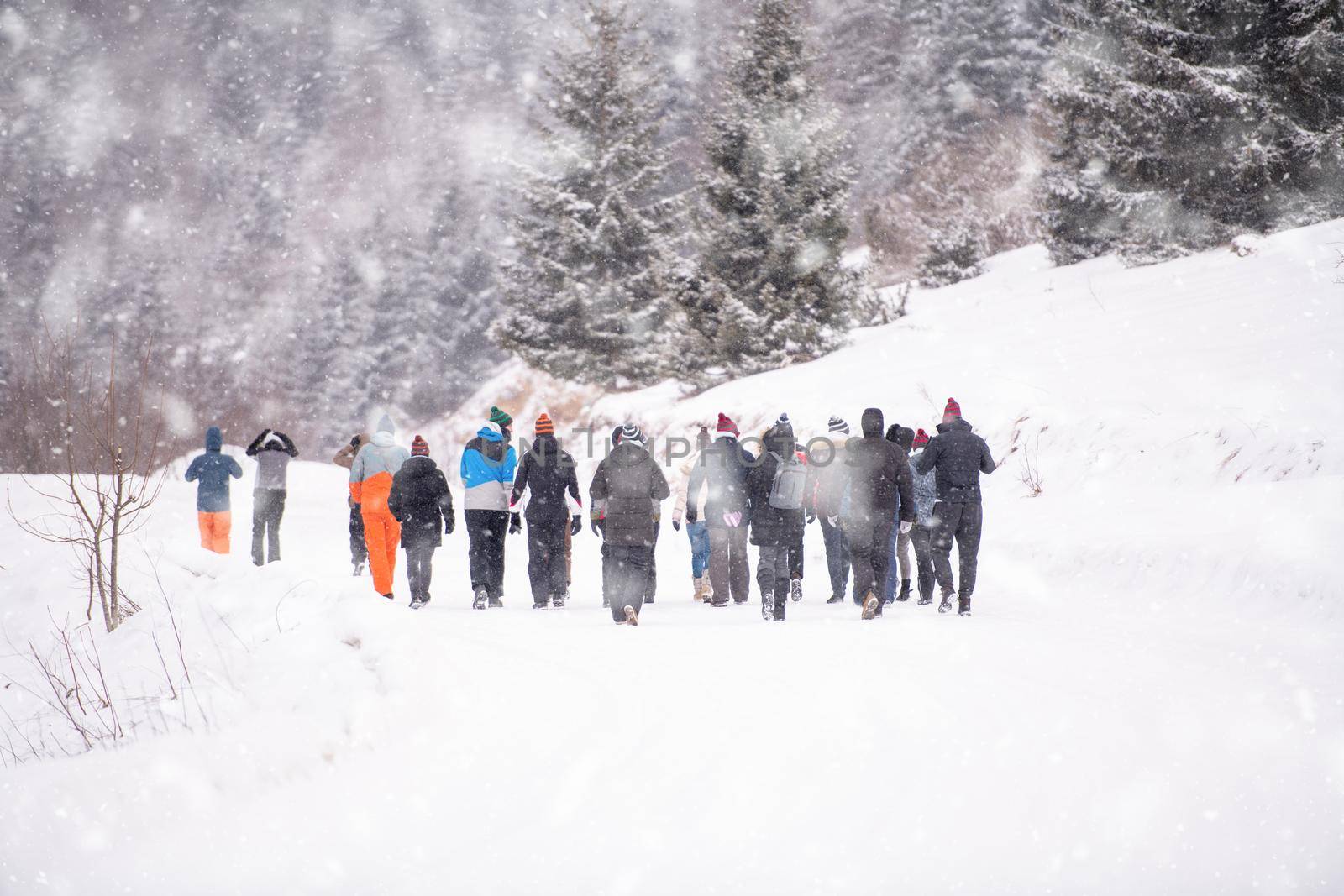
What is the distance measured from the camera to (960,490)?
8.18 meters

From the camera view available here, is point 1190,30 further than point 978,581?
Yes

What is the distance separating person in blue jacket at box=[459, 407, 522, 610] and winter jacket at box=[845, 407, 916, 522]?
353 cm

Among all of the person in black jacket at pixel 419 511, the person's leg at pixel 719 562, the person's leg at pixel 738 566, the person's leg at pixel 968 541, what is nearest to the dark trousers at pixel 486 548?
the person in black jacket at pixel 419 511

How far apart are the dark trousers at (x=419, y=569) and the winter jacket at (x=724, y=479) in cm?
287

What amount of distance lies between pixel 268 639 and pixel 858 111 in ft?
147

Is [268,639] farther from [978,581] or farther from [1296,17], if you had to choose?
[1296,17]

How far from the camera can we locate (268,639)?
19.3 ft

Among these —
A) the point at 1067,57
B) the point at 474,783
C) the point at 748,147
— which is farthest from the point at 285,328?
the point at 474,783

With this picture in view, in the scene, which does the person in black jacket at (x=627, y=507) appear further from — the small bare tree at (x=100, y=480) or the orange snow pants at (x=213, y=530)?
the orange snow pants at (x=213, y=530)

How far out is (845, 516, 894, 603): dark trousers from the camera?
27.5 ft

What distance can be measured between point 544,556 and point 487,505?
830 millimetres

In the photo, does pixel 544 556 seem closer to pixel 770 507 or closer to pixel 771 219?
pixel 770 507

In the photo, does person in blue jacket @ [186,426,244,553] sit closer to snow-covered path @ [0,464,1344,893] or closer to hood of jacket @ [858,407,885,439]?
snow-covered path @ [0,464,1344,893]

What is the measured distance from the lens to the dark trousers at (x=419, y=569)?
31.3 ft
